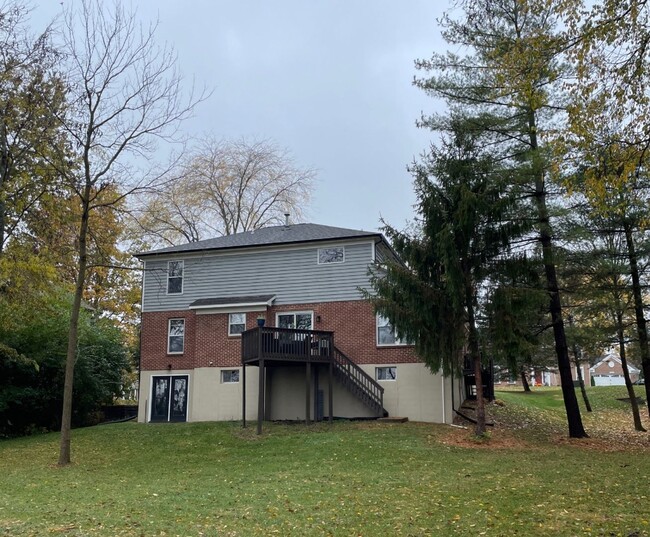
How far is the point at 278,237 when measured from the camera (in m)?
23.2

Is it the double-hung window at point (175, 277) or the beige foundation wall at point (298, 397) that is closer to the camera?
the beige foundation wall at point (298, 397)

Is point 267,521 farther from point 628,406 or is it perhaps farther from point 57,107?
point 628,406

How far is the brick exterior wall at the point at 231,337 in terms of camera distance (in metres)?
20.9

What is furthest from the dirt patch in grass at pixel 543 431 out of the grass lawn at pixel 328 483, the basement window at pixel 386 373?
the basement window at pixel 386 373

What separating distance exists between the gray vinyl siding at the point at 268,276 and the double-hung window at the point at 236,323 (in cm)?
94

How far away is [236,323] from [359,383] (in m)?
5.20

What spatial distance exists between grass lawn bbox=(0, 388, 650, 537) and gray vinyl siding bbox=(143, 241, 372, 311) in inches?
190

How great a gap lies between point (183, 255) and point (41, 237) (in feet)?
18.5

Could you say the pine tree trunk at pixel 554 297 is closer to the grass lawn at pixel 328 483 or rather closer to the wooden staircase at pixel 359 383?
the grass lawn at pixel 328 483

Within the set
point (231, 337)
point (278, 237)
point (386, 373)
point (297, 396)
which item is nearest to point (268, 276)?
point (278, 237)

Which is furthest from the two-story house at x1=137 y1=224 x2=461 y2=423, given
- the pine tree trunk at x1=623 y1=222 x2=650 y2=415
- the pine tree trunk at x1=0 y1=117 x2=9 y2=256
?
the pine tree trunk at x1=623 y1=222 x2=650 y2=415

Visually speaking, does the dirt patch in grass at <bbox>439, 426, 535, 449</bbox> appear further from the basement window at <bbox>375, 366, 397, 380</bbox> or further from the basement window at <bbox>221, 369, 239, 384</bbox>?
the basement window at <bbox>221, 369, 239, 384</bbox>

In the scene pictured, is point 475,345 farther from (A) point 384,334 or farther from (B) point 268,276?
(B) point 268,276

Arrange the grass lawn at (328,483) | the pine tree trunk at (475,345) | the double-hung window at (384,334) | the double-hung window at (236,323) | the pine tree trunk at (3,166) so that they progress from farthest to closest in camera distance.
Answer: the double-hung window at (236,323) < the double-hung window at (384,334) < the pine tree trunk at (475,345) < the pine tree trunk at (3,166) < the grass lawn at (328,483)
